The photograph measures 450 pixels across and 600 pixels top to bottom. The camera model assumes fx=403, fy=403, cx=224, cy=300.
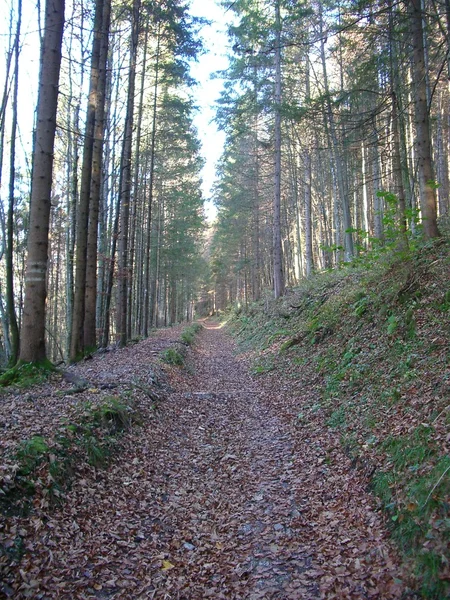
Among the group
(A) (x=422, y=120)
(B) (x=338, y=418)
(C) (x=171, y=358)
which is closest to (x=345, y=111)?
(A) (x=422, y=120)

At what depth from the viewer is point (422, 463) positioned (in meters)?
4.12

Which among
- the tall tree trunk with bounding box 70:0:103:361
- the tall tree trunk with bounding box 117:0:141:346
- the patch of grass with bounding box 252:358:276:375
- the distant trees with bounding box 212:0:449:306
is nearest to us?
the distant trees with bounding box 212:0:449:306

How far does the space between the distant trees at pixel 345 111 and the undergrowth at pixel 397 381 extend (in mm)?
1678

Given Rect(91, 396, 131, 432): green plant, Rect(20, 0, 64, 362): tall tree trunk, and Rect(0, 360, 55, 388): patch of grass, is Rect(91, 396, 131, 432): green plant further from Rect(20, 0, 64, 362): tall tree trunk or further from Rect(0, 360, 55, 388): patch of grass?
Rect(20, 0, 64, 362): tall tree trunk

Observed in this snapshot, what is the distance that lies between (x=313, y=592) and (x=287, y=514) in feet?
4.22

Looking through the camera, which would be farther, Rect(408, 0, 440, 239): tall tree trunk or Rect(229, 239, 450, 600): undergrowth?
Rect(408, 0, 440, 239): tall tree trunk

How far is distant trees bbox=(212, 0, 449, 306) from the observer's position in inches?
355

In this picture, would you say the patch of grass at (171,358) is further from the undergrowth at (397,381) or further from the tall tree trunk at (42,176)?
the tall tree trunk at (42,176)

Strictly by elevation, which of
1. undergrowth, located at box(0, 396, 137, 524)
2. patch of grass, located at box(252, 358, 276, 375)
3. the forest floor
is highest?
patch of grass, located at box(252, 358, 276, 375)

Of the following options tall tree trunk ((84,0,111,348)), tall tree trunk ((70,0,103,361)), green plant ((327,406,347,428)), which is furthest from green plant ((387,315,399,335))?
tall tree trunk ((84,0,111,348))

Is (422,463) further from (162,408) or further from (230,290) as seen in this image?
(230,290)

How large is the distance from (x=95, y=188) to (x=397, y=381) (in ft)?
32.8

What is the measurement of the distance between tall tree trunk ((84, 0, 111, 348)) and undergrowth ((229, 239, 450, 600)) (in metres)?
5.54

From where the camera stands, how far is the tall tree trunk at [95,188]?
37.4 ft
